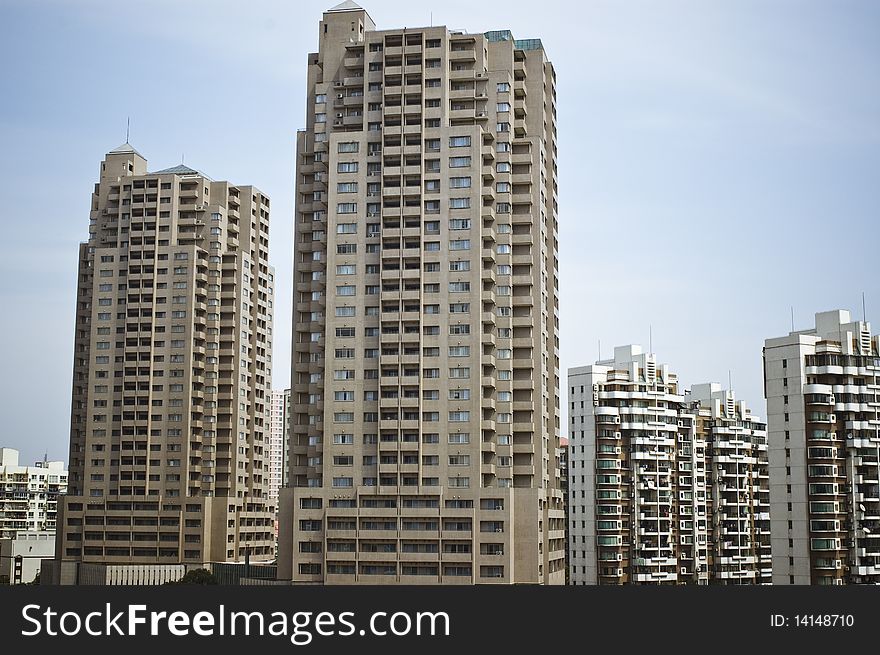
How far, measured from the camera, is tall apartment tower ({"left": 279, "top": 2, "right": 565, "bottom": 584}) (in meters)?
58.8

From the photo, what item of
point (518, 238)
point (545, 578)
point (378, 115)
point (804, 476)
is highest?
point (378, 115)

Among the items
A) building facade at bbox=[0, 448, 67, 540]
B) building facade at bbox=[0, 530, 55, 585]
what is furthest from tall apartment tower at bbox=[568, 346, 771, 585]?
building facade at bbox=[0, 448, 67, 540]

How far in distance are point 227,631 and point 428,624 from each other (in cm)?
295

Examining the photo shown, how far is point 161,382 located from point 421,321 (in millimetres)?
37369

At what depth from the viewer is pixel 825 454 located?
195 ft

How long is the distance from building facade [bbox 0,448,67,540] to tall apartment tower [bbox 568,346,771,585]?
74.2 metres

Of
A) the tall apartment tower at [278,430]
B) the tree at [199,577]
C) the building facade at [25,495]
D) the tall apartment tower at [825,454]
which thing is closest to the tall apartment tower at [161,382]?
the tree at [199,577]

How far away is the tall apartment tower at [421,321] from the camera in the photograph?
193 feet

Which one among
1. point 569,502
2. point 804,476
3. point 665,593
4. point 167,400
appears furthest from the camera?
point 167,400

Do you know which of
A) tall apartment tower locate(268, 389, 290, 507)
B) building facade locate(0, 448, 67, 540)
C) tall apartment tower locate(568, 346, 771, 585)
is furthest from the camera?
tall apartment tower locate(268, 389, 290, 507)

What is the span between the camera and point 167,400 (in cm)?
9012

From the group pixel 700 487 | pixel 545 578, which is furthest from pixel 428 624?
pixel 700 487

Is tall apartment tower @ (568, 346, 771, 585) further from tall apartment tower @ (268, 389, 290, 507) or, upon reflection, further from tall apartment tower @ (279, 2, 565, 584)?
tall apartment tower @ (268, 389, 290, 507)

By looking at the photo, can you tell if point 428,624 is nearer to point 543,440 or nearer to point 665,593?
point 665,593
